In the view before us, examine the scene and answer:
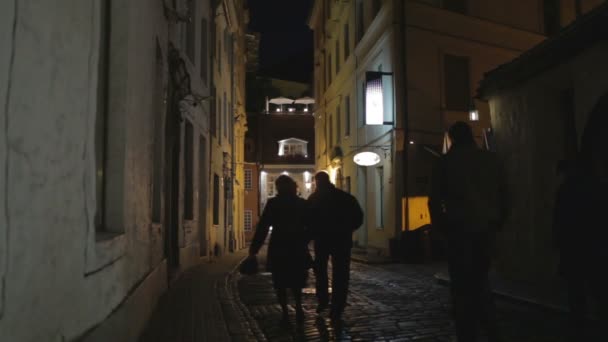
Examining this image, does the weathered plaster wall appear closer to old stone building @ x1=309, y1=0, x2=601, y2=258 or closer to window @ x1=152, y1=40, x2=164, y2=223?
window @ x1=152, y1=40, x2=164, y2=223

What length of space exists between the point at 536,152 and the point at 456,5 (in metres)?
11.2

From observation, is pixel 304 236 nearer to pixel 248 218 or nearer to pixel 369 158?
pixel 369 158

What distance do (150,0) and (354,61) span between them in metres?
16.4

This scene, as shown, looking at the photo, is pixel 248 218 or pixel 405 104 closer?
pixel 405 104

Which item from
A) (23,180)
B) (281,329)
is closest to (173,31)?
(281,329)

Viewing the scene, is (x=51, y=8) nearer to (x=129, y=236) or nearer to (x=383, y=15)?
(x=129, y=236)

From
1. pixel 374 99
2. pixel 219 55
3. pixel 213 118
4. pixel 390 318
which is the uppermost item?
pixel 219 55

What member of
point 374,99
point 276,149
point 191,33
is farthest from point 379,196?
point 276,149

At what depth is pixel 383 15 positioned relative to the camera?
18516 mm

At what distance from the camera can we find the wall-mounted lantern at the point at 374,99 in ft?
56.7

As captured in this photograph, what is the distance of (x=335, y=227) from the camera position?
6.64 metres

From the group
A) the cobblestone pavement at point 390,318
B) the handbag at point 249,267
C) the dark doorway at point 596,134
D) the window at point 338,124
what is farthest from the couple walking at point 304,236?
the window at point 338,124

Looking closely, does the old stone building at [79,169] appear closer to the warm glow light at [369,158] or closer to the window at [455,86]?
the warm glow light at [369,158]

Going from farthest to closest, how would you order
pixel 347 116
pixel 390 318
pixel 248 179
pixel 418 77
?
pixel 248 179 → pixel 347 116 → pixel 418 77 → pixel 390 318
